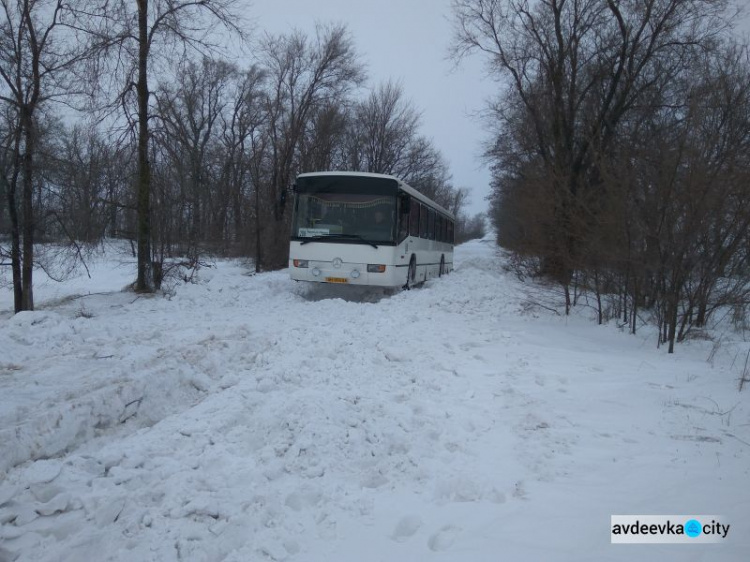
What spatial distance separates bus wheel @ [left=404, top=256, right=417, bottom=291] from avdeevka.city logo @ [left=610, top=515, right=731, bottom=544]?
11.3 meters

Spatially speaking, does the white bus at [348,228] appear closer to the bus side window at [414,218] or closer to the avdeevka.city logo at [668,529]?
the bus side window at [414,218]

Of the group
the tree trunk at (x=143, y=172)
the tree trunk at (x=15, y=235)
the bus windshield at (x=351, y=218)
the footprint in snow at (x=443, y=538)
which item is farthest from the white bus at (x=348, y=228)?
the footprint in snow at (x=443, y=538)

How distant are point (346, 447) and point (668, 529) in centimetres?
231

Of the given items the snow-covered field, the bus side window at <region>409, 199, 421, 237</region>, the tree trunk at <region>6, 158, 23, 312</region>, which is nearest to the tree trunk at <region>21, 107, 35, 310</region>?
the tree trunk at <region>6, 158, 23, 312</region>

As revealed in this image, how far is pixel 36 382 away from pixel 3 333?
222cm

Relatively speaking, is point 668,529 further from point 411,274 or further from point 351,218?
point 411,274

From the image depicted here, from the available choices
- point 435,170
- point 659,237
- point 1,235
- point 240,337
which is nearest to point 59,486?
point 240,337

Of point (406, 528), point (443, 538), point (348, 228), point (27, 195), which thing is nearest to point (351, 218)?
point (348, 228)

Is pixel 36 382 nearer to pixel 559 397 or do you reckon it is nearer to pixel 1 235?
pixel 559 397

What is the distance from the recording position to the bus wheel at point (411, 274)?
1477 cm

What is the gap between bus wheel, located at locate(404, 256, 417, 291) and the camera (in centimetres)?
1477

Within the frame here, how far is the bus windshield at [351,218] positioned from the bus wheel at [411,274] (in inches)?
91.5

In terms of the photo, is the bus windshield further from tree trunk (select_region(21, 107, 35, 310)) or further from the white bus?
tree trunk (select_region(21, 107, 35, 310))

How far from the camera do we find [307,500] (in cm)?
352
